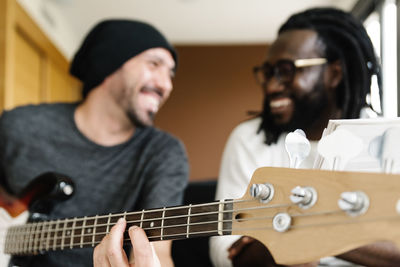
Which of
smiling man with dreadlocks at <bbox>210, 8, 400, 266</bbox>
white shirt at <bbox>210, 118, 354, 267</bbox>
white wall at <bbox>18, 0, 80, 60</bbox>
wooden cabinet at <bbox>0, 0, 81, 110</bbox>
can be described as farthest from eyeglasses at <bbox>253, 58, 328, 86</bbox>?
white wall at <bbox>18, 0, 80, 60</bbox>

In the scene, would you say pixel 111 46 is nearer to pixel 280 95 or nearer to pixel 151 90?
pixel 151 90

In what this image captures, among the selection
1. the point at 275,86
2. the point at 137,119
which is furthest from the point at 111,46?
the point at 275,86

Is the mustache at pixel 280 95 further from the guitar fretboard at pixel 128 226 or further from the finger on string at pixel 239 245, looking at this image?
the guitar fretboard at pixel 128 226

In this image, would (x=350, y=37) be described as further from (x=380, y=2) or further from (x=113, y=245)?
(x=380, y=2)

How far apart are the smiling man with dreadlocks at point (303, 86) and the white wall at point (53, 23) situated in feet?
7.50

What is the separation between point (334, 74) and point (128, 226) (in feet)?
2.77

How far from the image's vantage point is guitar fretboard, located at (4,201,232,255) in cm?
63

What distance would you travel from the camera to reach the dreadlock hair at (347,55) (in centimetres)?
128

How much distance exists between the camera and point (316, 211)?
1.68 feet

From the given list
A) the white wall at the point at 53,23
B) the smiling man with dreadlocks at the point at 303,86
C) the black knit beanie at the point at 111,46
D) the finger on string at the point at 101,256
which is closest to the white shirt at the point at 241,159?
the smiling man with dreadlocks at the point at 303,86

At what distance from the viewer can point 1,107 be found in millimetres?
2564

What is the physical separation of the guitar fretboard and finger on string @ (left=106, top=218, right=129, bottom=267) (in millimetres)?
18

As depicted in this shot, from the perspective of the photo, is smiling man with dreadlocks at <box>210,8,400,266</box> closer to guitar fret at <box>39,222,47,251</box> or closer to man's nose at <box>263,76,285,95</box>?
man's nose at <box>263,76,285,95</box>

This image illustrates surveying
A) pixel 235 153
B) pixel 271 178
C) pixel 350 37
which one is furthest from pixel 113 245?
pixel 350 37
